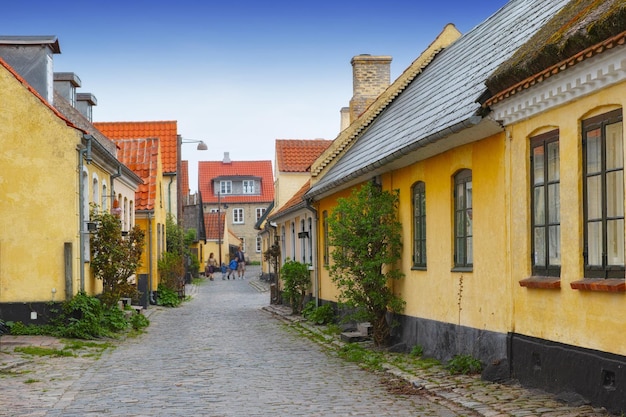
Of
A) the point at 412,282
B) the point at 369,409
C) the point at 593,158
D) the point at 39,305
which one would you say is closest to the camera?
the point at 593,158

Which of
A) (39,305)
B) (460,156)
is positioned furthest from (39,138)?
(460,156)

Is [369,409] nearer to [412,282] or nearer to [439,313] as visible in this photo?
[439,313]

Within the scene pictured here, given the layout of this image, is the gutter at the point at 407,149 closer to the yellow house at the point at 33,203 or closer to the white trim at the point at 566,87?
the white trim at the point at 566,87

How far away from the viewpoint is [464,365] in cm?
1188

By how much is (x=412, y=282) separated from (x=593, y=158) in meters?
6.59

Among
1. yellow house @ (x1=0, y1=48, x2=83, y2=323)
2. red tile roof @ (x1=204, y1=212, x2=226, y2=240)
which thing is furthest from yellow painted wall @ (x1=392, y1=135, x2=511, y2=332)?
red tile roof @ (x1=204, y1=212, x2=226, y2=240)

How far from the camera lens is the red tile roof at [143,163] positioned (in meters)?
31.4

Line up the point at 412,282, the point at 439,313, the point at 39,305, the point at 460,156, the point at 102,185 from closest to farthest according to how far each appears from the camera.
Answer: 1. the point at 460,156
2. the point at 439,313
3. the point at 412,282
4. the point at 39,305
5. the point at 102,185

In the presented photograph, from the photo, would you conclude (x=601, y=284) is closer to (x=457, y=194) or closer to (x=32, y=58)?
(x=457, y=194)

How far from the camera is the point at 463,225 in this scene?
42.4ft

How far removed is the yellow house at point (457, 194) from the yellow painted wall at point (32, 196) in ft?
18.9

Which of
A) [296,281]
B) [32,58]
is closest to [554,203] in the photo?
[32,58]

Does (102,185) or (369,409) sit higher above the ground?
(102,185)

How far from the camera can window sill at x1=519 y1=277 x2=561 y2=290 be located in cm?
953
